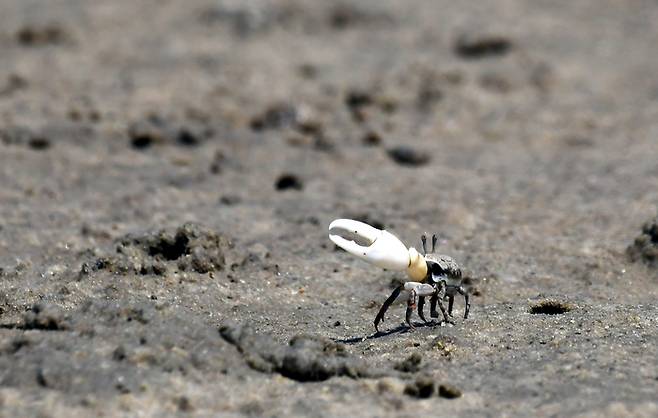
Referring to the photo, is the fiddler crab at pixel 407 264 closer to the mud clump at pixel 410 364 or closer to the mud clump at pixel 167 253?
the mud clump at pixel 410 364

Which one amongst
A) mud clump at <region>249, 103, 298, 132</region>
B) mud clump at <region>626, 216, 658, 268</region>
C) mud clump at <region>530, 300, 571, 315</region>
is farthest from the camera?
mud clump at <region>249, 103, 298, 132</region>

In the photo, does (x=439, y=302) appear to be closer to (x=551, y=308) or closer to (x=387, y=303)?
(x=387, y=303)

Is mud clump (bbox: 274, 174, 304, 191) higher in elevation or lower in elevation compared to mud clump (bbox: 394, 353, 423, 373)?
lower

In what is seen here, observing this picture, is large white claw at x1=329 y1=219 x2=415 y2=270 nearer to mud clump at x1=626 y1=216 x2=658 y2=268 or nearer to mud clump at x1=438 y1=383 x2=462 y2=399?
mud clump at x1=438 y1=383 x2=462 y2=399

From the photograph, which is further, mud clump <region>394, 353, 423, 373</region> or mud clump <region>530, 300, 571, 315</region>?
mud clump <region>530, 300, 571, 315</region>

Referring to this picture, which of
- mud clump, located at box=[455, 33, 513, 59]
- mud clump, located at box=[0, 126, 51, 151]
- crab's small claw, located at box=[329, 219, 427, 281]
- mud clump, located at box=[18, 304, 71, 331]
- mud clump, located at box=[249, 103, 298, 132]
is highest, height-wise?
mud clump, located at box=[455, 33, 513, 59]

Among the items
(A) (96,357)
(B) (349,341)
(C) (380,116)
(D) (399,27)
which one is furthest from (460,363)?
(D) (399,27)

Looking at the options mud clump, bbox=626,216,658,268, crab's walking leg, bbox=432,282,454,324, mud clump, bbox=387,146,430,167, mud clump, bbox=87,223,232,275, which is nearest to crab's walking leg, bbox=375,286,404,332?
crab's walking leg, bbox=432,282,454,324
